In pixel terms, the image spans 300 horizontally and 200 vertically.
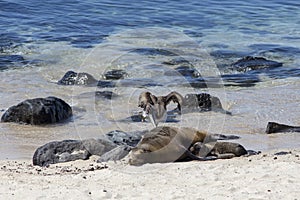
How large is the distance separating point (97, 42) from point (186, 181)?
13.0 m

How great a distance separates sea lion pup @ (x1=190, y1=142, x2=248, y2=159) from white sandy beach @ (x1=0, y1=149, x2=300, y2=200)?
431 mm

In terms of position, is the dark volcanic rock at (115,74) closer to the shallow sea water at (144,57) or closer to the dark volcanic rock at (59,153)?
the shallow sea water at (144,57)

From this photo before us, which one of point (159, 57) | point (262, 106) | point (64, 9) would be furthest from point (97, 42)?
point (262, 106)

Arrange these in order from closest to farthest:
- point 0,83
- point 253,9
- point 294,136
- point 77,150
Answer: point 77,150, point 294,136, point 0,83, point 253,9

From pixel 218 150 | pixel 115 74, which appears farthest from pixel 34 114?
pixel 115 74

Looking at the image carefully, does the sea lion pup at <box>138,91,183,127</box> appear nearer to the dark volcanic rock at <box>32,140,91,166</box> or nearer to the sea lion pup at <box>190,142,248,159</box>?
the sea lion pup at <box>190,142,248,159</box>

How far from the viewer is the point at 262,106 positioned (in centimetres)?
1124

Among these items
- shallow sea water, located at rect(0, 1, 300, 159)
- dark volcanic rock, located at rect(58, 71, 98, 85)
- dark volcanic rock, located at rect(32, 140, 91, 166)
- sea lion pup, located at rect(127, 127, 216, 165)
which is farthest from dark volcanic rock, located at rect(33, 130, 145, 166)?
dark volcanic rock, located at rect(58, 71, 98, 85)

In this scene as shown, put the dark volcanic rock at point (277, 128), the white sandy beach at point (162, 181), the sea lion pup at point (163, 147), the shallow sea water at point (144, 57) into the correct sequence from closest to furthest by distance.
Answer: the white sandy beach at point (162, 181) → the sea lion pup at point (163, 147) → the dark volcanic rock at point (277, 128) → the shallow sea water at point (144, 57)

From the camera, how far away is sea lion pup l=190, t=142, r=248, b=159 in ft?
23.7

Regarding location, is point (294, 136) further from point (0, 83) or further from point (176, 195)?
point (0, 83)

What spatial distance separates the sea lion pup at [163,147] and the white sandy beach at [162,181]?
0.45ft

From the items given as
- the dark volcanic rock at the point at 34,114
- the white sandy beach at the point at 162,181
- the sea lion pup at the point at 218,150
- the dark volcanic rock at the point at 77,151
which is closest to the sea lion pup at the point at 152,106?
the dark volcanic rock at the point at 77,151

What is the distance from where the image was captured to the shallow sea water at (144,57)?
974 centimetres
